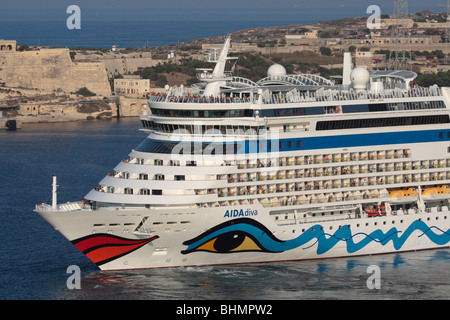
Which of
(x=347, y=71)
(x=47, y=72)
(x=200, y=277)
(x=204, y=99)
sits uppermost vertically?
(x=47, y=72)

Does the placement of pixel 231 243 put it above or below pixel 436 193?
below

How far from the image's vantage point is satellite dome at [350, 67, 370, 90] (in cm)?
4131

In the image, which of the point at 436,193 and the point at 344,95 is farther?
the point at 436,193

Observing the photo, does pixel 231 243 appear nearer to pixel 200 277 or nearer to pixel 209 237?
pixel 209 237

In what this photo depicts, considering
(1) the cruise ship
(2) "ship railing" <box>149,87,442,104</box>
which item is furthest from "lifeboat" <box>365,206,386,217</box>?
(2) "ship railing" <box>149,87,442,104</box>

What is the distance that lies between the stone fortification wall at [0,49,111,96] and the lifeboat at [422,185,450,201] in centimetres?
7565

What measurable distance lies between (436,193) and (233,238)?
30.3 ft

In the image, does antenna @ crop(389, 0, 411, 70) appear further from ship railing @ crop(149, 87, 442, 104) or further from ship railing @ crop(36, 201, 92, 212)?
ship railing @ crop(36, 201, 92, 212)

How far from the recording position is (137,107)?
10212cm

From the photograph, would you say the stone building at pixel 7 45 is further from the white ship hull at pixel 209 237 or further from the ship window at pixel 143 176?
the white ship hull at pixel 209 237

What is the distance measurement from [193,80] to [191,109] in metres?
78.0

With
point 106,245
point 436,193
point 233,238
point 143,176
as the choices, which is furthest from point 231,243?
point 436,193

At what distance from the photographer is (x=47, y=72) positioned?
371 feet

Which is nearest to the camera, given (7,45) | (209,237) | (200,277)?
(200,277)
